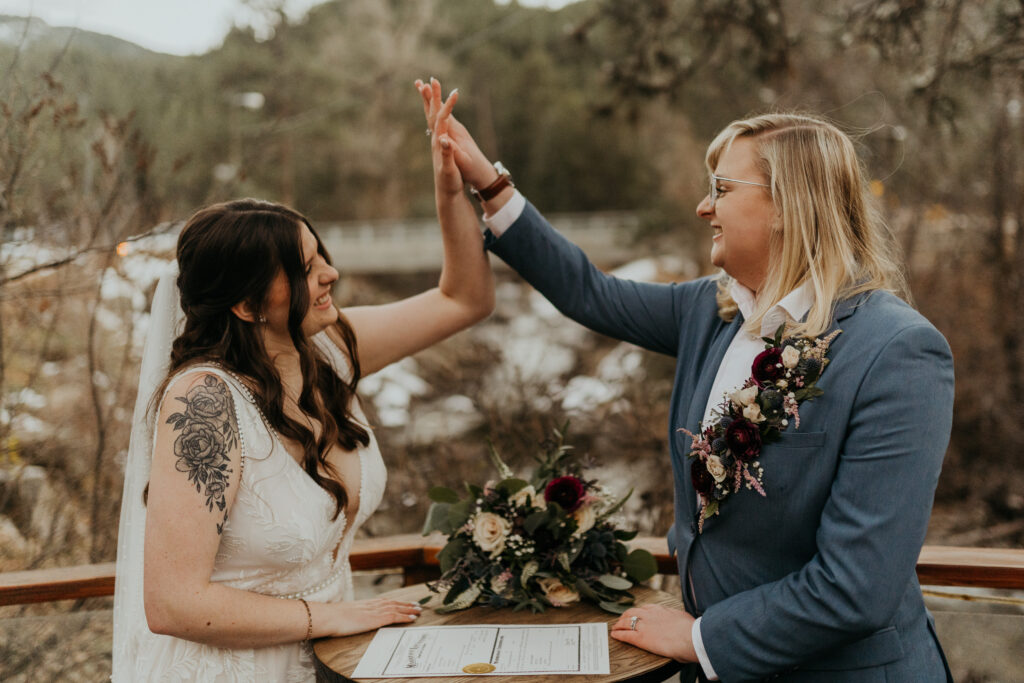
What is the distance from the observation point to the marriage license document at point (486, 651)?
1.94m

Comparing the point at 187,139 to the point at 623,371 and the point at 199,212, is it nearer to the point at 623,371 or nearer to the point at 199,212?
the point at 623,371

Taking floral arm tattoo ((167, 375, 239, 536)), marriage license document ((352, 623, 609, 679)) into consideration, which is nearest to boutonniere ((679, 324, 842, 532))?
marriage license document ((352, 623, 609, 679))

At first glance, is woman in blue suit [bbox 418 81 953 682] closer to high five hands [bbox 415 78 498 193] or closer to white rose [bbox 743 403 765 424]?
white rose [bbox 743 403 765 424]

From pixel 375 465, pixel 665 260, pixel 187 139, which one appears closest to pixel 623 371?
pixel 375 465

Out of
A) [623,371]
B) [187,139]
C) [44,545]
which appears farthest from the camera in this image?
[187,139]

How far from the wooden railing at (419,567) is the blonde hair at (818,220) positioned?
0.96 m

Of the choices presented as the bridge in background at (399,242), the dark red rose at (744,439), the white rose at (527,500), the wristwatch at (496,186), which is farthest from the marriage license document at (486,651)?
the bridge in background at (399,242)

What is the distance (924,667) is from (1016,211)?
6494mm

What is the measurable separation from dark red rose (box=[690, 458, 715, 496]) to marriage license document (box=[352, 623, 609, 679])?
1.54 ft

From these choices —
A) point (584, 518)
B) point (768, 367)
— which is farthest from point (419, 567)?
point (768, 367)

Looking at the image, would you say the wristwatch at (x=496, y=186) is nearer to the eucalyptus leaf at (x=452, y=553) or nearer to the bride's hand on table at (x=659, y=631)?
the eucalyptus leaf at (x=452, y=553)

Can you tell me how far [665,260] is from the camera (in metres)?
13.7

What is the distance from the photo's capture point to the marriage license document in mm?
1937

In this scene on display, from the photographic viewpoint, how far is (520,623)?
2.24 meters
